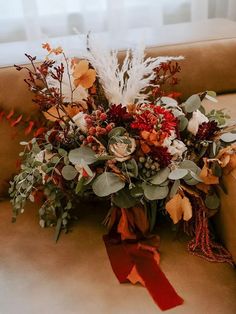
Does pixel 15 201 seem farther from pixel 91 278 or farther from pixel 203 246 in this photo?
pixel 203 246

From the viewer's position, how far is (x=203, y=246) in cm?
100

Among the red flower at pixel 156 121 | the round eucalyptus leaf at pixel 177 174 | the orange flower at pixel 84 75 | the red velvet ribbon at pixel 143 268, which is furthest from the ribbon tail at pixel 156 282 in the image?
the orange flower at pixel 84 75

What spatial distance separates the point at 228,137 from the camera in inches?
39.1

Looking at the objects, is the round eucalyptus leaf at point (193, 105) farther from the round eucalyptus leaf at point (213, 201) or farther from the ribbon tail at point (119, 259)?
the ribbon tail at point (119, 259)

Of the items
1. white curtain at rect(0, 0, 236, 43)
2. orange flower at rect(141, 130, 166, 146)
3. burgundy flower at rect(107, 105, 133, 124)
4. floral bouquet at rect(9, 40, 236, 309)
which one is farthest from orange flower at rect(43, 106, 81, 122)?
white curtain at rect(0, 0, 236, 43)

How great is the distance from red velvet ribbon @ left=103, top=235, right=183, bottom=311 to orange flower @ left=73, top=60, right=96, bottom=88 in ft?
1.31

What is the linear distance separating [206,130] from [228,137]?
6 centimetres

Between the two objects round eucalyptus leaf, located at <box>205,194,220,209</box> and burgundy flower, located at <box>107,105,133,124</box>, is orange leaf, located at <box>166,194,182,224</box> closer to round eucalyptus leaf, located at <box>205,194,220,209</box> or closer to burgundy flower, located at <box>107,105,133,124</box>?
round eucalyptus leaf, located at <box>205,194,220,209</box>

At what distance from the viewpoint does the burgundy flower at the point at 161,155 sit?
937mm

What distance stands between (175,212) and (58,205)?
1.04 ft

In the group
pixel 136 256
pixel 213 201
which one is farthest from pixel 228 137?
pixel 136 256

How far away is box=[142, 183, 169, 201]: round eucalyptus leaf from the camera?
0.93 m

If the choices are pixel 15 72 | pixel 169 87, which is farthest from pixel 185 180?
pixel 15 72

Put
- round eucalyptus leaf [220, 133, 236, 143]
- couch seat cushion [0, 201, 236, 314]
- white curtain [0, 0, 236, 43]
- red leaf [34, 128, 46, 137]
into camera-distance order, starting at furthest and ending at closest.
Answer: white curtain [0, 0, 236, 43]
red leaf [34, 128, 46, 137]
round eucalyptus leaf [220, 133, 236, 143]
couch seat cushion [0, 201, 236, 314]
